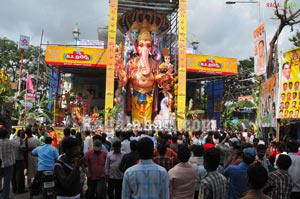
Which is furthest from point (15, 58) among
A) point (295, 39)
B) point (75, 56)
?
point (295, 39)

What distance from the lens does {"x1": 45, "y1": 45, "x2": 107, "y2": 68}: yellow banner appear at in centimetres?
2298

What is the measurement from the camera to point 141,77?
2259 cm

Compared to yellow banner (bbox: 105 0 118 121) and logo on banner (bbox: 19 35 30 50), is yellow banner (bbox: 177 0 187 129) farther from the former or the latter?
logo on banner (bbox: 19 35 30 50)

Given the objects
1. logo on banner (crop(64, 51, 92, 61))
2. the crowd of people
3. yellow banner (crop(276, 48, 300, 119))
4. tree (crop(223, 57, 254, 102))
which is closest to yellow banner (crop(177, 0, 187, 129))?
tree (crop(223, 57, 254, 102))

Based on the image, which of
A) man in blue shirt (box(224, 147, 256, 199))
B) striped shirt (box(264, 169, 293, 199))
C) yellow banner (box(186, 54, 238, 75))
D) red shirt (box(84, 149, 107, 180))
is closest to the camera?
striped shirt (box(264, 169, 293, 199))

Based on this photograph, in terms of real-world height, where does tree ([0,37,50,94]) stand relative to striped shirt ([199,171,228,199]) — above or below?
Answer: above

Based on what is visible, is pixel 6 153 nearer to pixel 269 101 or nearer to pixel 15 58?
pixel 269 101

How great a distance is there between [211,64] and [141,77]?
584cm

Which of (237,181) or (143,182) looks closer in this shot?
(143,182)

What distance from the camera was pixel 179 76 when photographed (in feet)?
74.8

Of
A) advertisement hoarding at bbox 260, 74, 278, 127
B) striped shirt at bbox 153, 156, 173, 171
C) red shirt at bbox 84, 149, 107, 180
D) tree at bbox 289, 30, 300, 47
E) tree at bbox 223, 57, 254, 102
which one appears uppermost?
tree at bbox 289, 30, 300, 47

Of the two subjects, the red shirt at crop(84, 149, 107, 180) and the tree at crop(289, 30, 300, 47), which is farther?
the tree at crop(289, 30, 300, 47)

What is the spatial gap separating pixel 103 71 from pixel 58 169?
2319cm

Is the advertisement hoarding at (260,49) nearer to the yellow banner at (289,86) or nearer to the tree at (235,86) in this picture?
the yellow banner at (289,86)
